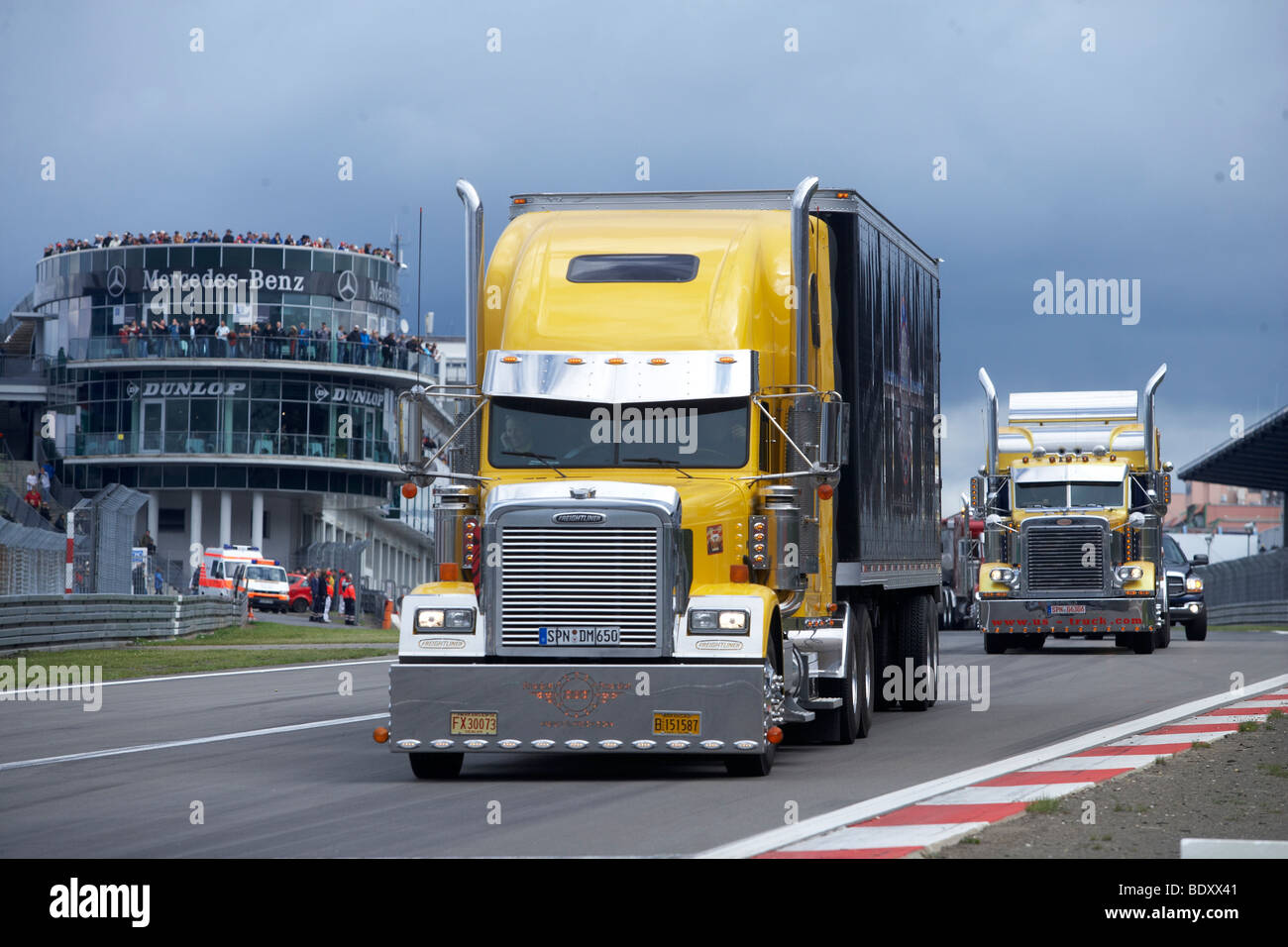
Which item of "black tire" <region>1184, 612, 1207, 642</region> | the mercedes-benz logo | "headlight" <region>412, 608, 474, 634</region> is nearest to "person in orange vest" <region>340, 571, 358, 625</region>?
the mercedes-benz logo

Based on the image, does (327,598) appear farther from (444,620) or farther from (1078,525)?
(444,620)

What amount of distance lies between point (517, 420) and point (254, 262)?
66.6 meters

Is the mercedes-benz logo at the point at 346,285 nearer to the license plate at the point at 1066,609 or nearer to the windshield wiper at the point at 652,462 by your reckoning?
the license plate at the point at 1066,609

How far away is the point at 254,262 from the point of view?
7769 cm

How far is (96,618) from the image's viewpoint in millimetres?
32375

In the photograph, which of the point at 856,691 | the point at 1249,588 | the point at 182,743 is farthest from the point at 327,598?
the point at 856,691

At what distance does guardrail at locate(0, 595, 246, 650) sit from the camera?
28.8 m

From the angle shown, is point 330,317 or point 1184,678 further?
point 330,317

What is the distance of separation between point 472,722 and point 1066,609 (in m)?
21.3
